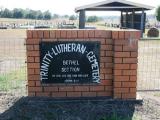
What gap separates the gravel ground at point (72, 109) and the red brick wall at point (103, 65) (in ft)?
0.64

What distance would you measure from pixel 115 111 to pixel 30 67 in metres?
1.66

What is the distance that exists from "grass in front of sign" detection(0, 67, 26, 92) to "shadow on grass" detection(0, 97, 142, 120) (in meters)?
1.19

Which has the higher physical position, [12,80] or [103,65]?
[103,65]

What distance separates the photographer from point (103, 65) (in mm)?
7027

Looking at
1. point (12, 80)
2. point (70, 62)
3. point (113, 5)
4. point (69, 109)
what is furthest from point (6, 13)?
point (69, 109)

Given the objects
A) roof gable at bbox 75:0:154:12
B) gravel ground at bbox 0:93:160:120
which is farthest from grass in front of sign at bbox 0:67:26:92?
roof gable at bbox 75:0:154:12

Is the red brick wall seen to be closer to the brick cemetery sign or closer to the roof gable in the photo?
the brick cemetery sign

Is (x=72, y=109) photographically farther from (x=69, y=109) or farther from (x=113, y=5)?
(x=113, y=5)

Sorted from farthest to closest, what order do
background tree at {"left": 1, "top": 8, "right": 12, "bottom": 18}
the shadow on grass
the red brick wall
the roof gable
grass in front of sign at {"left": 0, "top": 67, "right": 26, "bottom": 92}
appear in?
1. background tree at {"left": 1, "top": 8, "right": 12, "bottom": 18}
2. the roof gable
3. grass in front of sign at {"left": 0, "top": 67, "right": 26, "bottom": 92}
4. the red brick wall
5. the shadow on grass

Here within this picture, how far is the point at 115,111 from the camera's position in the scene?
6398 millimetres

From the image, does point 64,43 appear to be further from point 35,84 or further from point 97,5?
point 97,5

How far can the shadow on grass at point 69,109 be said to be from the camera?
6.16m

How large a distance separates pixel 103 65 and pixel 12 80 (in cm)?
280

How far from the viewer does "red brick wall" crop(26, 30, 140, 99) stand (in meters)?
6.87
